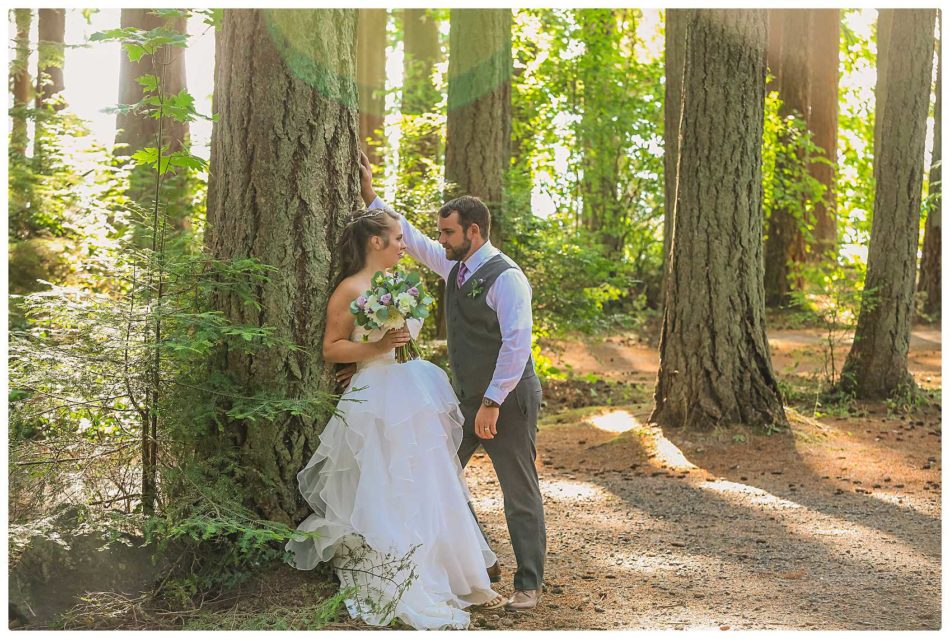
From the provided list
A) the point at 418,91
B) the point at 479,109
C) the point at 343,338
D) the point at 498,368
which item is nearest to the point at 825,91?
the point at 418,91

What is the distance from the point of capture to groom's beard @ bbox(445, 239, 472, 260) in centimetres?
543

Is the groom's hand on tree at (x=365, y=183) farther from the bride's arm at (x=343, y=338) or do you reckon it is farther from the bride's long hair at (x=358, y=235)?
the bride's arm at (x=343, y=338)

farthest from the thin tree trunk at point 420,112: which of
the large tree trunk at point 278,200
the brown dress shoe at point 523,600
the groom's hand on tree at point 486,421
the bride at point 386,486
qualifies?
the brown dress shoe at point 523,600

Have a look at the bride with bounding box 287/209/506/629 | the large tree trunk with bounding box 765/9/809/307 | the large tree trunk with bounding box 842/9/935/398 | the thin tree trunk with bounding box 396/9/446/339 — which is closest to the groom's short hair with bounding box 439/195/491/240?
the bride with bounding box 287/209/506/629

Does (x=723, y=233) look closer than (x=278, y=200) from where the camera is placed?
No

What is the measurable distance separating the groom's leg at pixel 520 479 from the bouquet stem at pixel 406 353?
0.67 metres

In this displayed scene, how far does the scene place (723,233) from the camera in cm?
977

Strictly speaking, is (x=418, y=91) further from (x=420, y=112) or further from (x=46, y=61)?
(x=46, y=61)

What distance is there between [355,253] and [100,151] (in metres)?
7.52

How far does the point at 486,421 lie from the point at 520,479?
415mm

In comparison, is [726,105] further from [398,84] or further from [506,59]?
[398,84]

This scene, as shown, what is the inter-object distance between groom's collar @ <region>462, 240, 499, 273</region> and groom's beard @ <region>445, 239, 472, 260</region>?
0.15 feet

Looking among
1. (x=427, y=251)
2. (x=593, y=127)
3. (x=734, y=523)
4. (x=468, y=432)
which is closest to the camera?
(x=468, y=432)

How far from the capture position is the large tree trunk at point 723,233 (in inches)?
383
